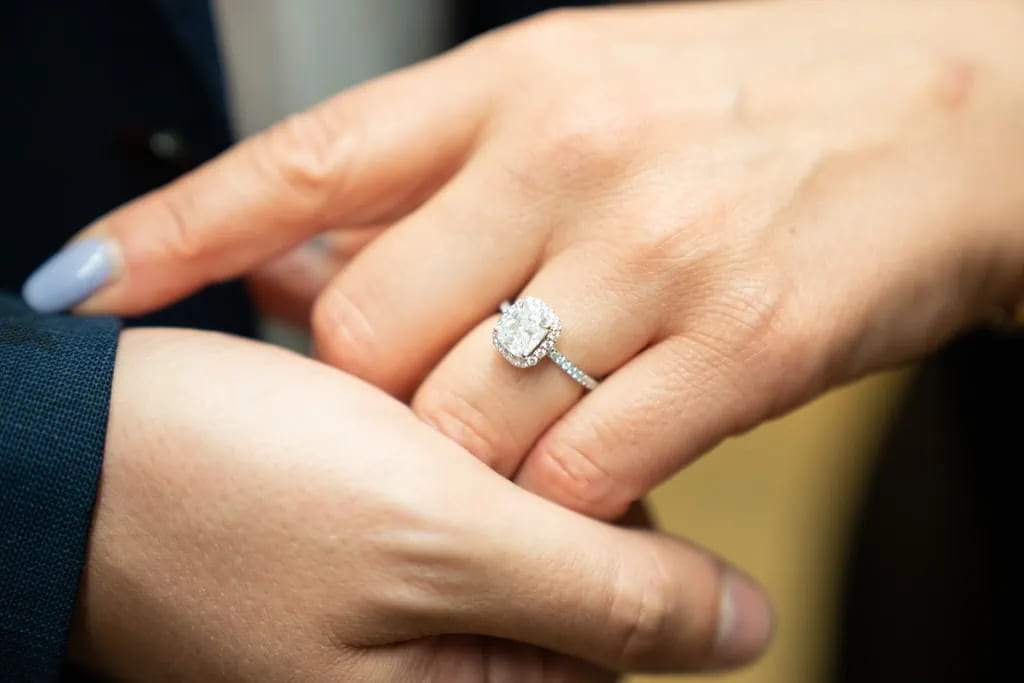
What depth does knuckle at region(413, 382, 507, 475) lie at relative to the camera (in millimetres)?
589

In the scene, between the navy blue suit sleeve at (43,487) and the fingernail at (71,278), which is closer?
the navy blue suit sleeve at (43,487)

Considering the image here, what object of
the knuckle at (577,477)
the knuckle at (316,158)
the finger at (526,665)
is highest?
the knuckle at (316,158)

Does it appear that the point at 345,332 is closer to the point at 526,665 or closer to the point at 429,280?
the point at 429,280

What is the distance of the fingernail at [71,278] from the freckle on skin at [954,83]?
666mm

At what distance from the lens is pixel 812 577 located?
1.38 meters

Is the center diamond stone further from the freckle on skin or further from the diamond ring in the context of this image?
the freckle on skin

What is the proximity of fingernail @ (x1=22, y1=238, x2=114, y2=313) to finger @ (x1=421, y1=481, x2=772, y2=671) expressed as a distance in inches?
13.5

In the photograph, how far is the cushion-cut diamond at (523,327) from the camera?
567 mm

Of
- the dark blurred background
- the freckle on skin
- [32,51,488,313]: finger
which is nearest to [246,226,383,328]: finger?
the dark blurred background

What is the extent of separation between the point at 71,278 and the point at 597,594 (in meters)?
0.45

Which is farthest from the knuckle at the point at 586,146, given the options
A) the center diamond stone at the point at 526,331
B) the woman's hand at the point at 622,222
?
the center diamond stone at the point at 526,331

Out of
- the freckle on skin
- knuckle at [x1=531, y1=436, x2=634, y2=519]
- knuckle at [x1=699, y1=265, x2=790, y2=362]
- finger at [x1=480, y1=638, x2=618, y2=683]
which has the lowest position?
finger at [x1=480, y1=638, x2=618, y2=683]

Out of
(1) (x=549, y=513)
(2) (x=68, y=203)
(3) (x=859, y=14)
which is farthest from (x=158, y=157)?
(3) (x=859, y=14)

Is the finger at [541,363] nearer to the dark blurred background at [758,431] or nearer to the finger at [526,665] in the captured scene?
the finger at [526,665]
